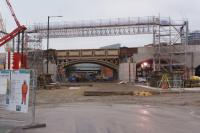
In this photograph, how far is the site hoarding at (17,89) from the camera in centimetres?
1288

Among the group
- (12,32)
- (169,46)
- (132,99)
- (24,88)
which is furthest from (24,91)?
(169,46)

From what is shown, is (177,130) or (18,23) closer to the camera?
(177,130)

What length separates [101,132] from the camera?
12.0 metres

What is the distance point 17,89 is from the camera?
13.0m

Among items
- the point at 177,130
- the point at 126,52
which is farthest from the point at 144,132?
the point at 126,52

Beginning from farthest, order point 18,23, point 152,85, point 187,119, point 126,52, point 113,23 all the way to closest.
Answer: point 126,52, point 113,23, point 18,23, point 152,85, point 187,119

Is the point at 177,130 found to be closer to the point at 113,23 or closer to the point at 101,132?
the point at 101,132

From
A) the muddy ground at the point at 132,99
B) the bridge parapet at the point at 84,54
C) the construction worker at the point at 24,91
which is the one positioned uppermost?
the bridge parapet at the point at 84,54

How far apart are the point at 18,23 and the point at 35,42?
46.6ft

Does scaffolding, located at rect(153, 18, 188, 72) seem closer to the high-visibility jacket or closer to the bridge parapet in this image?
the bridge parapet

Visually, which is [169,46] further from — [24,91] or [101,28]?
[24,91]

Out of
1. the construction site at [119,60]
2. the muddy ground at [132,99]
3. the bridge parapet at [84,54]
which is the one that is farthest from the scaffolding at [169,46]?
the muddy ground at [132,99]

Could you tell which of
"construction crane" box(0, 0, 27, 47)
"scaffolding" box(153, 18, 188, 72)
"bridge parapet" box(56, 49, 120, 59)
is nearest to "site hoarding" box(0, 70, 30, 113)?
"construction crane" box(0, 0, 27, 47)

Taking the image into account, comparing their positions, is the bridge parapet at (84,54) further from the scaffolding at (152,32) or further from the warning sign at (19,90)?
the warning sign at (19,90)
